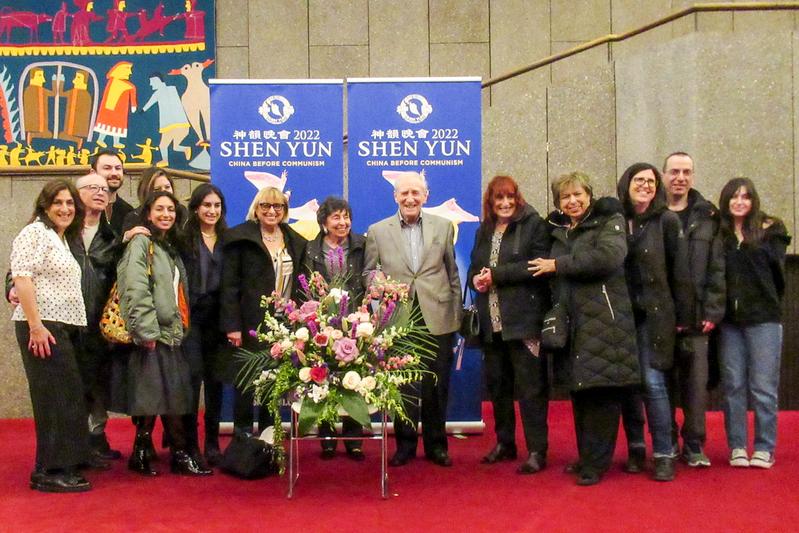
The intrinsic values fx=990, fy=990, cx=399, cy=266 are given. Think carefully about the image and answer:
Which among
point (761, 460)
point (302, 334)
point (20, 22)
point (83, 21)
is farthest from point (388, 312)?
point (20, 22)

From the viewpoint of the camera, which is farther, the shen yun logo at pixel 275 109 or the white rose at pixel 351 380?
the shen yun logo at pixel 275 109

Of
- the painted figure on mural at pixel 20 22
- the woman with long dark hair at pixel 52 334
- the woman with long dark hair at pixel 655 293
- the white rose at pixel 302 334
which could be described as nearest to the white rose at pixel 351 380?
the white rose at pixel 302 334

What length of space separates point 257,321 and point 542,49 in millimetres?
5417

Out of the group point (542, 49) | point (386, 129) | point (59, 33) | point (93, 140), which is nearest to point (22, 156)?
point (93, 140)

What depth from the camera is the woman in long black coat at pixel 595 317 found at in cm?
470

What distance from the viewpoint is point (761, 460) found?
510 cm

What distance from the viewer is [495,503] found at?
4.45 metres

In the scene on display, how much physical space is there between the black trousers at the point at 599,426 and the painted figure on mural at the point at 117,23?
6.29m

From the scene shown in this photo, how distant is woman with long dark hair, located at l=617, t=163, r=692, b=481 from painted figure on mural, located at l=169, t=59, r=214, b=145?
5147mm

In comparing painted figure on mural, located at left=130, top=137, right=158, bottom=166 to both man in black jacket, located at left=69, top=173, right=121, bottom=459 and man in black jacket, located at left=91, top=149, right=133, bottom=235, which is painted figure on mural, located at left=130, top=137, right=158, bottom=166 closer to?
man in black jacket, located at left=91, top=149, right=133, bottom=235

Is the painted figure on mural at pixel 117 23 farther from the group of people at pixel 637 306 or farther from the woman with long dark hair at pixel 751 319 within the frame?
the woman with long dark hair at pixel 751 319

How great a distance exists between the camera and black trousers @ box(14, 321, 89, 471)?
15.6ft

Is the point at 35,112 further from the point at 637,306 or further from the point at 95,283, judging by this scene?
the point at 637,306

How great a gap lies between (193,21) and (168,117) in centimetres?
99
